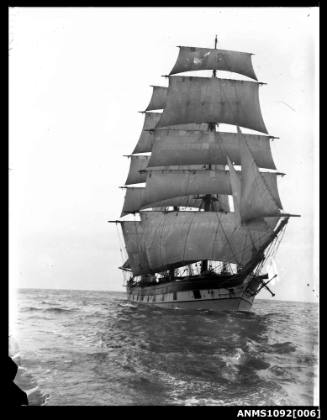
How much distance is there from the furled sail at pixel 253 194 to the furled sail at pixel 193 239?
107 inches

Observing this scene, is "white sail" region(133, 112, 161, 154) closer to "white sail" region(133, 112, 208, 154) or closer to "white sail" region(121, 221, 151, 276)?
"white sail" region(133, 112, 208, 154)

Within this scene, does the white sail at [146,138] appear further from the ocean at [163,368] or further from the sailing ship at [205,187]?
the ocean at [163,368]

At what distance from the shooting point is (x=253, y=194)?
30922mm

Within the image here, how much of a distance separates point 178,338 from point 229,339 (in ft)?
7.24

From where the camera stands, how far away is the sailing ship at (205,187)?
3591 centimetres

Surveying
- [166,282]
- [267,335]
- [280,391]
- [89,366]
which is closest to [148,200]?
[166,282]

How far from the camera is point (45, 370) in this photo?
12.9 metres

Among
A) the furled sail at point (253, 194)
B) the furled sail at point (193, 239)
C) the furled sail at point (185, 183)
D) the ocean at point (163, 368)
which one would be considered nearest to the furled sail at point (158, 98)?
the furled sail at point (185, 183)

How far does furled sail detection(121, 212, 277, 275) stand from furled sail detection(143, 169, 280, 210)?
211 centimetres

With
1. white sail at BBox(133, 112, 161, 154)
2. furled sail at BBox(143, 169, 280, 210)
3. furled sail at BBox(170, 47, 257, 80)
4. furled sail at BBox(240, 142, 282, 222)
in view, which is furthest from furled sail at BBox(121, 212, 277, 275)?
furled sail at BBox(170, 47, 257, 80)

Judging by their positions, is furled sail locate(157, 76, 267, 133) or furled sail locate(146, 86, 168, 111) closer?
furled sail locate(157, 76, 267, 133)

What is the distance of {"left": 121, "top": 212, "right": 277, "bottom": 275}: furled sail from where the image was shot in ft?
122

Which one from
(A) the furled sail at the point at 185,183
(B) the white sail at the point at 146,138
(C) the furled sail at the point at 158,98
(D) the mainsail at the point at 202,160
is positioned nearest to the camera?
(D) the mainsail at the point at 202,160
